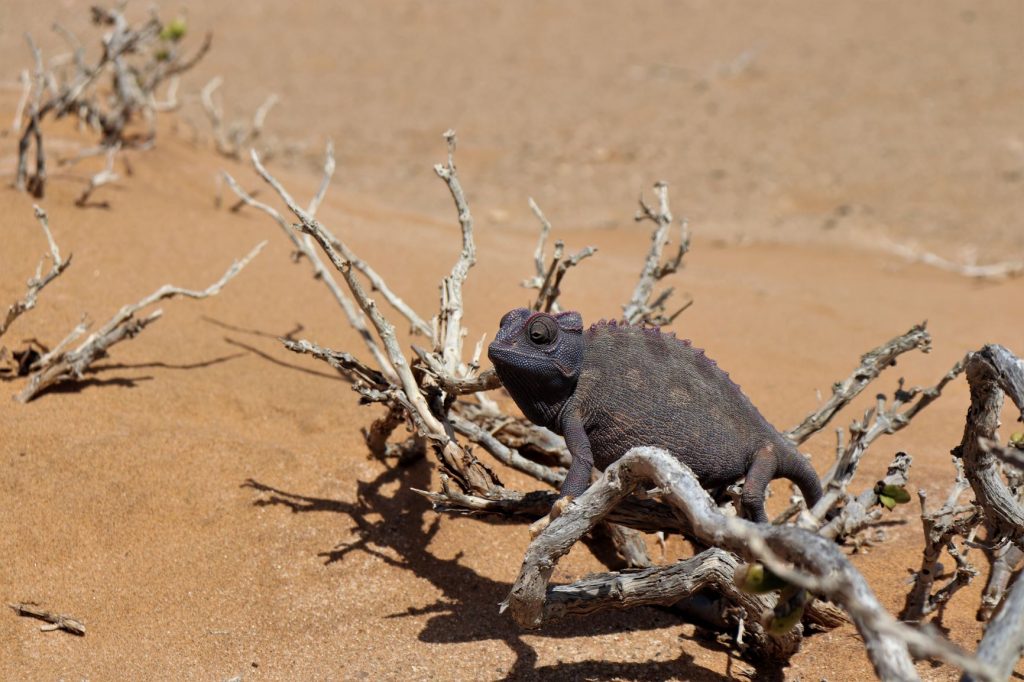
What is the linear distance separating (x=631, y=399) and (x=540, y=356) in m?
0.31

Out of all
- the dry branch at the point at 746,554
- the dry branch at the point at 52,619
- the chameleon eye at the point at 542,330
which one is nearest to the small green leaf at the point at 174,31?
the dry branch at the point at 52,619

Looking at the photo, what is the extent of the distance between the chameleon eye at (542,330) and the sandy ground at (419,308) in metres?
1.00

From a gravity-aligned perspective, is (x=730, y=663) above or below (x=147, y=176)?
below

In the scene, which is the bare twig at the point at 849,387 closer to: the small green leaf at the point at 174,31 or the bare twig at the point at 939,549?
the bare twig at the point at 939,549

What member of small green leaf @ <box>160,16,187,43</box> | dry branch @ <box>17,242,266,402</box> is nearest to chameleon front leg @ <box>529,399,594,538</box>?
dry branch @ <box>17,242,266,402</box>

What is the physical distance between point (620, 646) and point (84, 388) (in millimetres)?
2534

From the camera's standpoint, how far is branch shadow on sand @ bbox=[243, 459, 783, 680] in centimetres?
318

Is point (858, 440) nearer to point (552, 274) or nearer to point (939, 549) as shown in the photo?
point (939, 549)

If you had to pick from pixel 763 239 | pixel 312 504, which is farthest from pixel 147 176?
pixel 763 239

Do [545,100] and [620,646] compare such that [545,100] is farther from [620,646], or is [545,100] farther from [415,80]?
[620,646]

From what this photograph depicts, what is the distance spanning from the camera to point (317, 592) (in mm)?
3537

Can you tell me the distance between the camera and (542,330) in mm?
3035

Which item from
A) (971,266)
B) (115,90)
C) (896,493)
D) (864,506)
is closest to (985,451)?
(896,493)

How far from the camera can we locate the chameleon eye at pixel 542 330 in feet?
9.96
